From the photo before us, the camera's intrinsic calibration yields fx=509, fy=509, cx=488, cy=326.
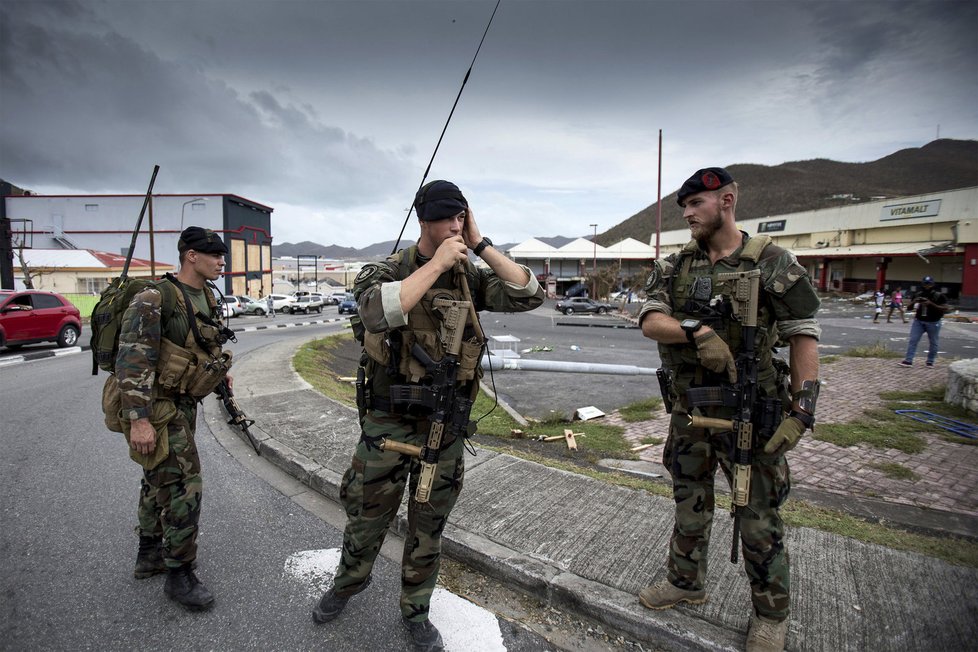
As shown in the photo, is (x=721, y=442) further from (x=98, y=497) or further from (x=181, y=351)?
(x=98, y=497)

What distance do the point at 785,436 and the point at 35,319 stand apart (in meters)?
15.2

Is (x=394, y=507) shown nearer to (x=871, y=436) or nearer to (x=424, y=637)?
(x=424, y=637)

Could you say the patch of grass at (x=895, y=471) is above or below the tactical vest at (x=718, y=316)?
below

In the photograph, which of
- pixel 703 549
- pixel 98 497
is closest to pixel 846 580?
pixel 703 549

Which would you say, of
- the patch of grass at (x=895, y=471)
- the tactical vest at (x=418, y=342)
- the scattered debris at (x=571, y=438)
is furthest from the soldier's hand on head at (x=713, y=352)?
the scattered debris at (x=571, y=438)

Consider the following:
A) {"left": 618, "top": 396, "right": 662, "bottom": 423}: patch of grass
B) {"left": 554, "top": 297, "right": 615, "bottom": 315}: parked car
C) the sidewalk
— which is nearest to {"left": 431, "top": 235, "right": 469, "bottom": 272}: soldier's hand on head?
the sidewalk


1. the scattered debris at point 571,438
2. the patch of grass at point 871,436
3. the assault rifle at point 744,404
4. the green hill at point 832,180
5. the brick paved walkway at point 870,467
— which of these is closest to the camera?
the assault rifle at point 744,404

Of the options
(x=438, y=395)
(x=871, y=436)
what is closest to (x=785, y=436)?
(x=438, y=395)

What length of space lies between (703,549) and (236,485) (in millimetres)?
3594

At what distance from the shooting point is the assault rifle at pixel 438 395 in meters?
2.29

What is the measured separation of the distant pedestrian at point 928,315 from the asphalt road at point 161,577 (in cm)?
1103

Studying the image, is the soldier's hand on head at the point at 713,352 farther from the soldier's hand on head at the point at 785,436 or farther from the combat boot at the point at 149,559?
the combat boot at the point at 149,559

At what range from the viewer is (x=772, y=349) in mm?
2461

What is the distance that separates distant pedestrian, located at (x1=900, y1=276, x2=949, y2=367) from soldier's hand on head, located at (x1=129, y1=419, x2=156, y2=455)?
12048 mm
